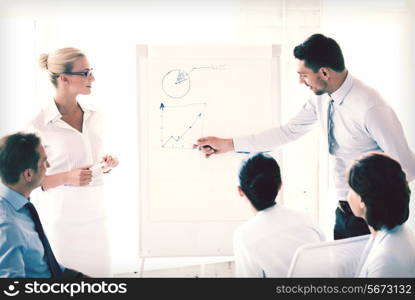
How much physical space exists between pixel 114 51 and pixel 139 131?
1.29ft

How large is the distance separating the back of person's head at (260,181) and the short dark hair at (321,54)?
47 centimetres

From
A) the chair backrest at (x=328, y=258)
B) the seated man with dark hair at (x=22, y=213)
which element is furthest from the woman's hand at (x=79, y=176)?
the chair backrest at (x=328, y=258)

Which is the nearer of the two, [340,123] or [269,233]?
[269,233]

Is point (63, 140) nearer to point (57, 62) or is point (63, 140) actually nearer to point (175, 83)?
point (57, 62)

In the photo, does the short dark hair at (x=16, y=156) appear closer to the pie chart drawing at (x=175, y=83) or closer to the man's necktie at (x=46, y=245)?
the man's necktie at (x=46, y=245)

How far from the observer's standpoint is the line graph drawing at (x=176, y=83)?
190 centimetres

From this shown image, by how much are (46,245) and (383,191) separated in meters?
1.34

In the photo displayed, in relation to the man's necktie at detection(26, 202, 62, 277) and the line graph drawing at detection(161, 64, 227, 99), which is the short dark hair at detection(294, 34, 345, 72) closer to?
the line graph drawing at detection(161, 64, 227, 99)

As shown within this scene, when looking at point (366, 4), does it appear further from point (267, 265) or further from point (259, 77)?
point (267, 265)

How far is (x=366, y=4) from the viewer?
1.90 metres

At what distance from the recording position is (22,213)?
1.62 metres

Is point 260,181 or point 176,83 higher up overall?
point 176,83

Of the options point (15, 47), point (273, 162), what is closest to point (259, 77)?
point (273, 162)

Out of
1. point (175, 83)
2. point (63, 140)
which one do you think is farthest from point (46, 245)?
point (175, 83)
